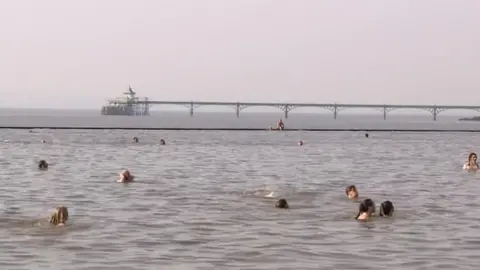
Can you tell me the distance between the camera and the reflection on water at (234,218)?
1912 centimetres

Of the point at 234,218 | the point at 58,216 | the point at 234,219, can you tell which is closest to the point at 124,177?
the point at 234,218

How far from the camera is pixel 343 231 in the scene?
23.4m

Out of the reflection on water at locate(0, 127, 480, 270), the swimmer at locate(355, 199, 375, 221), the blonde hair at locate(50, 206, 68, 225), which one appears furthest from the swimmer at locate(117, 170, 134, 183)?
the swimmer at locate(355, 199, 375, 221)

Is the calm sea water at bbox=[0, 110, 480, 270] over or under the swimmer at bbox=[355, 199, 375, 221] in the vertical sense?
under

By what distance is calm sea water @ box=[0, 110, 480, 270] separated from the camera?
19109 millimetres

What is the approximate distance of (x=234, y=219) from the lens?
25.5 m

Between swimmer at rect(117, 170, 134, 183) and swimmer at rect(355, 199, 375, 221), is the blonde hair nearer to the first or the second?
swimmer at rect(355, 199, 375, 221)

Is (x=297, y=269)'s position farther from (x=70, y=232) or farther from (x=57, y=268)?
(x=70, y=232)

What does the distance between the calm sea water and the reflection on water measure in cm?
4

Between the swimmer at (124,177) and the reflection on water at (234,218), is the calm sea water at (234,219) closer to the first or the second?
the reflection on water at (234,218)

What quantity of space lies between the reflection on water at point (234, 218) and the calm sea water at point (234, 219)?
0.04 m

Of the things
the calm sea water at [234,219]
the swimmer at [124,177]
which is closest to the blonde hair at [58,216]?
the calm sea water at [234,219]

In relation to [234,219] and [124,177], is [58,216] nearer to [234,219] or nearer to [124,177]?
[234,219]

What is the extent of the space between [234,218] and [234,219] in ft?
0.72
